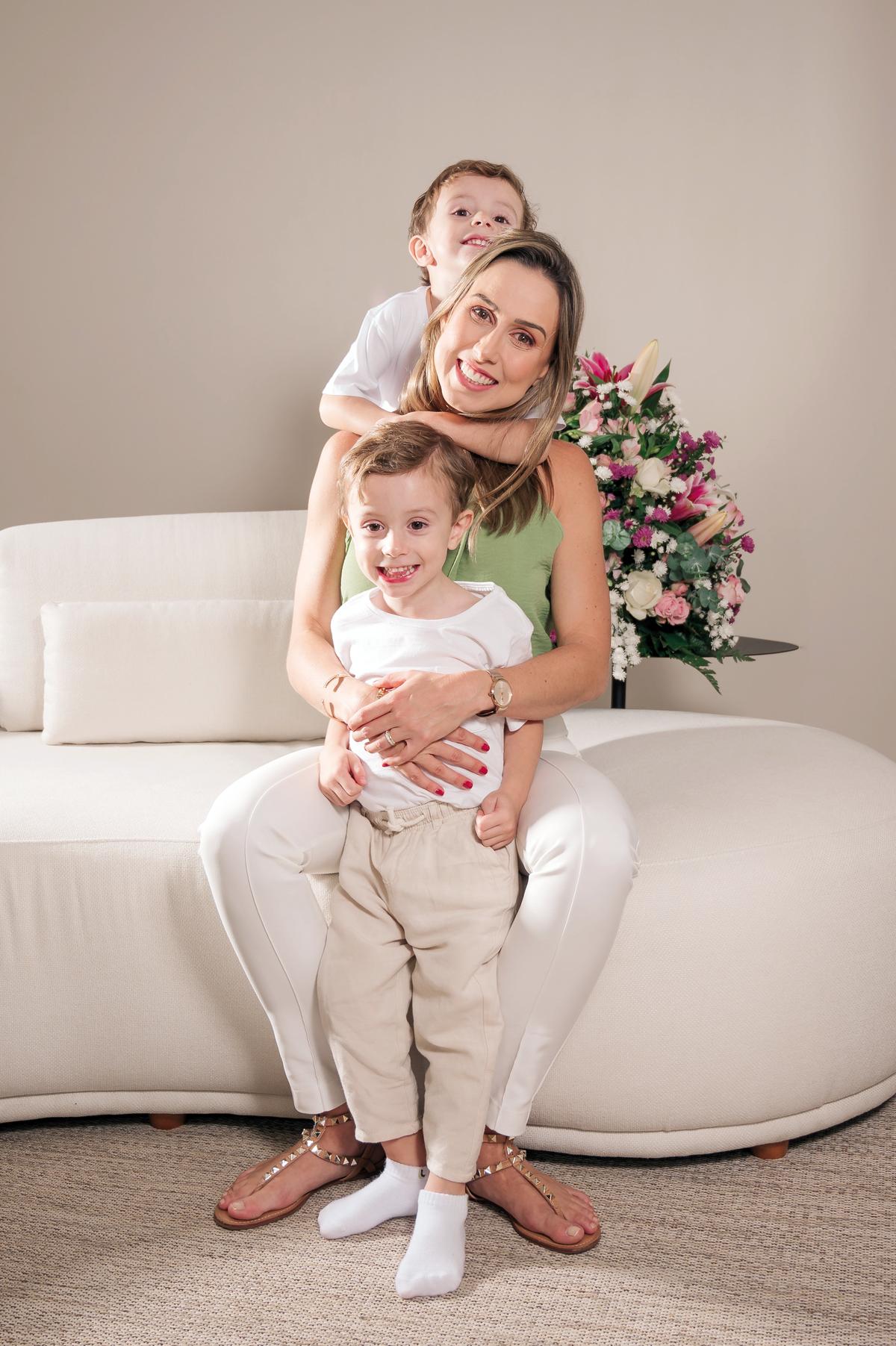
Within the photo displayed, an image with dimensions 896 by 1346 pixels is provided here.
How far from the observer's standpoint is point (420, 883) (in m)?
1.46

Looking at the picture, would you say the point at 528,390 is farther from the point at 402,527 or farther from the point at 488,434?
the point at 402,527

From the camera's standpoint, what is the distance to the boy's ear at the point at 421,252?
7.32 ft

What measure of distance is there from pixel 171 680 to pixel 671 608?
0.99 metres

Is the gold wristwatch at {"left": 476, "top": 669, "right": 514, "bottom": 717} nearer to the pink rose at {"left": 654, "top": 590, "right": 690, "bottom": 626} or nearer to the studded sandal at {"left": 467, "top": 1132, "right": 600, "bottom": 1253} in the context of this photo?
the studded sandal at {"left": 467, "top": 1132, "right": 600, "bottom": 1253}

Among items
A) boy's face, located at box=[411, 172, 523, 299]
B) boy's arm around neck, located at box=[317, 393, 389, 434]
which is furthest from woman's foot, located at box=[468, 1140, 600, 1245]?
boy's face, located at box=[411, 172, 523, 299]

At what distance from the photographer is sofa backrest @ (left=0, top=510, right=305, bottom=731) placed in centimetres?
237

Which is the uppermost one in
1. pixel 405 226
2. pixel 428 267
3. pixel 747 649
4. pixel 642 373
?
pixel 405 226

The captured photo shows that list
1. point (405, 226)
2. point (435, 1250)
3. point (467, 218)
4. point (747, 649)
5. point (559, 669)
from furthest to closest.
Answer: point (405, 226) < point (747, 649) < point (467, 218) < point (559, 669) < point (435, 1250)

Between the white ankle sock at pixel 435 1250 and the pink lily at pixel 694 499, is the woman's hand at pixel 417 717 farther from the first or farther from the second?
the pink lily at pixel 694 499

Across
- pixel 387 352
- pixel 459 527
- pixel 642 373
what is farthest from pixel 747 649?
pixel 459 527

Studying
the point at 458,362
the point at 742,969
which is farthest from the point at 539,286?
the point at 742,969

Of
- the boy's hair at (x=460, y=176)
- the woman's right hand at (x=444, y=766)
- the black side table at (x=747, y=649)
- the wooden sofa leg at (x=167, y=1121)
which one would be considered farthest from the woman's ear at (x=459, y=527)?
the black side table at (x=747, y=649)

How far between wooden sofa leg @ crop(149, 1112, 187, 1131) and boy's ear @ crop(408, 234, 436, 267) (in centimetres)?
158

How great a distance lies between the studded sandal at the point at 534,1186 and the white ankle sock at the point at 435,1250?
0.22 feet
